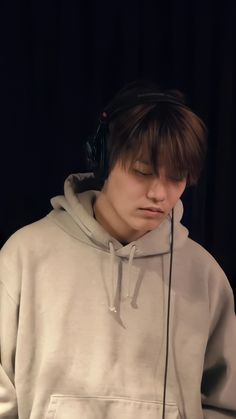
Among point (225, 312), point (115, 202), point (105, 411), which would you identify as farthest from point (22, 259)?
point (225, 312)

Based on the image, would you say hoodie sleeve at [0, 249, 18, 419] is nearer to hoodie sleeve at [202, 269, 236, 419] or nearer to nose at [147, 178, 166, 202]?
nose at [147, 178, 166, 202]

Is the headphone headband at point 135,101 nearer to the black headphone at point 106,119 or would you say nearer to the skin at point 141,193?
the black headphone at point 106,119

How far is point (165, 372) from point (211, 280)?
0.25 m

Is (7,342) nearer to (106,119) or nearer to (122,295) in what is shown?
(122,295)

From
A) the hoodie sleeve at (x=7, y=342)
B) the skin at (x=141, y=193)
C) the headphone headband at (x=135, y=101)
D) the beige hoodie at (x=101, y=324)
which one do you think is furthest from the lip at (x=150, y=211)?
the hoodie sleeve at (x=7, y=342)

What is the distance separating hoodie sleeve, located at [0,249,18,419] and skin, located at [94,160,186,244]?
1.00 feet

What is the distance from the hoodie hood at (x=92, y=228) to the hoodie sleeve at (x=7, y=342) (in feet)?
0.62

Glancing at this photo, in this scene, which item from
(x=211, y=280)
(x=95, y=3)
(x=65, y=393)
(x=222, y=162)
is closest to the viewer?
(x=65, y=393)

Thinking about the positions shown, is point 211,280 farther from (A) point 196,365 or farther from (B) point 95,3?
(B) point 95,3

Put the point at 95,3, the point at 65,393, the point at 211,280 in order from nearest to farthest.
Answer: the point at 65,393 → the point at 211,280 → the point at 95,3

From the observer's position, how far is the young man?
1.13 meters

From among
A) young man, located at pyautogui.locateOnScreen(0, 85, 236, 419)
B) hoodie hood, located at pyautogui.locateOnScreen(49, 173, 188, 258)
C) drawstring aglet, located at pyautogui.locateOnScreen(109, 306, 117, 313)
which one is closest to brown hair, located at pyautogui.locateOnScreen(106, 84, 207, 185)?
young man, located at pyautogui.locateOnScreen(0, 85, 236, 419)

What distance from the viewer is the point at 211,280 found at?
128 cm

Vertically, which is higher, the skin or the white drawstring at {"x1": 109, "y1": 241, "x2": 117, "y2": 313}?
the skin
